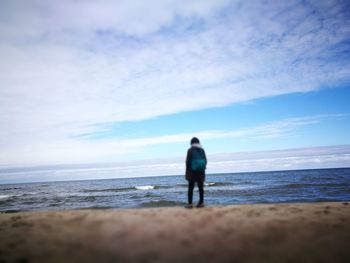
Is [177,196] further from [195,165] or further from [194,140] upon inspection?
[195,165]

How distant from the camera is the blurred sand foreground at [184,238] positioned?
11.1 ft

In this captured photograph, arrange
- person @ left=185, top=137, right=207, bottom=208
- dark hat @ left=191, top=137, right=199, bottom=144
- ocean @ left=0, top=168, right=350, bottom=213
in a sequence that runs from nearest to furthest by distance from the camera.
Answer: person @ left=185, top=137, right=207, bottom=208 < dark hat @ left=191, top=137, right=199, bottom=144 < ocean @ left=0, top=168, right=350, bottom=213

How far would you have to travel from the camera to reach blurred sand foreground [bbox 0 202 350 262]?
338 centimetres

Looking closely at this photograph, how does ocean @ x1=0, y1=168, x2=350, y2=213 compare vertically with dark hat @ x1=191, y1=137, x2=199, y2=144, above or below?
below

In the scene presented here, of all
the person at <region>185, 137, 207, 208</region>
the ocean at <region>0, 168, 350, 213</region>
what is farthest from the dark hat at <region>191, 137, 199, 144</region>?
the ocean at <region>0, 168, 350, 213</region>

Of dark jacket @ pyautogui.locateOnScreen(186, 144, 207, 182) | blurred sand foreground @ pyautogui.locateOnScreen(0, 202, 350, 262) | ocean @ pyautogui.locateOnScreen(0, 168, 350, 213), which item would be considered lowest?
ocean @ pyautogui.locateOnScreen(0, 168, 350, 213)

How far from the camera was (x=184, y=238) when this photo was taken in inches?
157

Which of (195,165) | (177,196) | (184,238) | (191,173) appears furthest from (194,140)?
(177,196)

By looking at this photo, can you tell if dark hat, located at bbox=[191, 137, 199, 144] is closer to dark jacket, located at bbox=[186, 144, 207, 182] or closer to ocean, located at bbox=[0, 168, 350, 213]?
dark jacket, located at bbox=[186, 144, 207, 182]

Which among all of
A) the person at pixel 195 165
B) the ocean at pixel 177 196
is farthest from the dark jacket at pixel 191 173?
the ocean at pixel 177 196

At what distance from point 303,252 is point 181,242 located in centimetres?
164

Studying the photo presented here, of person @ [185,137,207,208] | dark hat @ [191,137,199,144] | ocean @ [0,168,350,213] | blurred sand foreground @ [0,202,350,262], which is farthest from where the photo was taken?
ocean @ [0,168,350,213]

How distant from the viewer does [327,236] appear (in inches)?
165

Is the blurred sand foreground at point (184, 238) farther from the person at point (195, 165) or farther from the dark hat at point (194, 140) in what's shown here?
the dark hat at point (194, 140)
